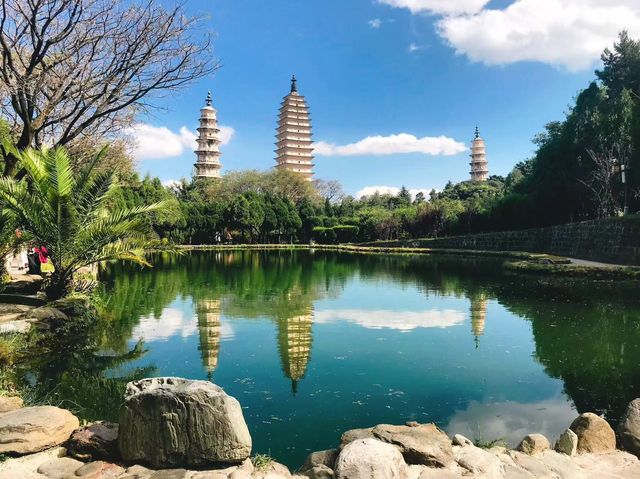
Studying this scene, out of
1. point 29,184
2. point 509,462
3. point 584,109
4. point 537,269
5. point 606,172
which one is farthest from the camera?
point 584,109

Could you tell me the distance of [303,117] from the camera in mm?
65312

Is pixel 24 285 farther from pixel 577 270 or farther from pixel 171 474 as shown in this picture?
pixel 577 270

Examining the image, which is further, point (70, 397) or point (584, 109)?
point (584, 109)

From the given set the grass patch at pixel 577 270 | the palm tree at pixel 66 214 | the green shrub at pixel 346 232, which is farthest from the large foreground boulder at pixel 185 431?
the green shrub at pixel 346 232

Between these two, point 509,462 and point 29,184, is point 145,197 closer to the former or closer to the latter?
point 29,184

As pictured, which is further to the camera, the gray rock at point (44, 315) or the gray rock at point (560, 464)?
the gray rock at point (44, 315)

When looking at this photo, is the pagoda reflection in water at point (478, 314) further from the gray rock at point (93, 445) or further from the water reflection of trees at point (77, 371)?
the gray rock at point (93, 445)

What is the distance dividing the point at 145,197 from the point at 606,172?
2752 cm

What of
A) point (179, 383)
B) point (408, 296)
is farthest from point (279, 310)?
point (179, 383)

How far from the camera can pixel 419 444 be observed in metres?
3.43

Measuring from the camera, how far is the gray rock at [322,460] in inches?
132

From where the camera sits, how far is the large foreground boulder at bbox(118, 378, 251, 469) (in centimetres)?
317

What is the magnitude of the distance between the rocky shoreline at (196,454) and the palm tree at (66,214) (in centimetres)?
490

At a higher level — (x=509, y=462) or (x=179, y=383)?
(x=179, y=383)
